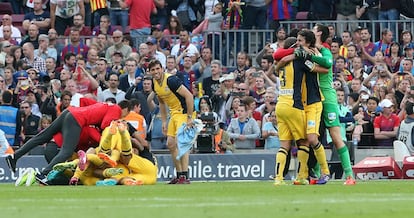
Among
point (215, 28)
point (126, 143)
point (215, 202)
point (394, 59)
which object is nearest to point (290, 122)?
point (126, 143)

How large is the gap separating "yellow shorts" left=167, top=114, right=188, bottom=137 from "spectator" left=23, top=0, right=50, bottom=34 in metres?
10.6

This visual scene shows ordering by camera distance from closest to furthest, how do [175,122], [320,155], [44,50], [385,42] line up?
[320,155] < [175,122] < [385,42] < [44,50]

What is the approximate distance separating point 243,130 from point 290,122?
722 cm

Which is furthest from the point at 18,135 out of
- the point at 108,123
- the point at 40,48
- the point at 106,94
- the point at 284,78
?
the point at 284,78

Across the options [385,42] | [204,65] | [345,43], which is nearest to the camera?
[385,42]

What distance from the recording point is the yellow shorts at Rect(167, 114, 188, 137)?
20594 mm

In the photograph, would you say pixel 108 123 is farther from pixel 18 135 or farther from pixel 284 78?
pixel 18 135

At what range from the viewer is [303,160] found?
59.3 feet

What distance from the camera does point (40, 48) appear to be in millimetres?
29156

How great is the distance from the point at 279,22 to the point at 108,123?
33.4 ft

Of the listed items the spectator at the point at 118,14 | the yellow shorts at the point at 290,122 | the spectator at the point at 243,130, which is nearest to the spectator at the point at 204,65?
the spectator at the point at 243,130

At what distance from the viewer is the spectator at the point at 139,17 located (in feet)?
97.8

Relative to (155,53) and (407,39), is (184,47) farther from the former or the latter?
(407,39)

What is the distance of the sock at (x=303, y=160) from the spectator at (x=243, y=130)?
657cm
